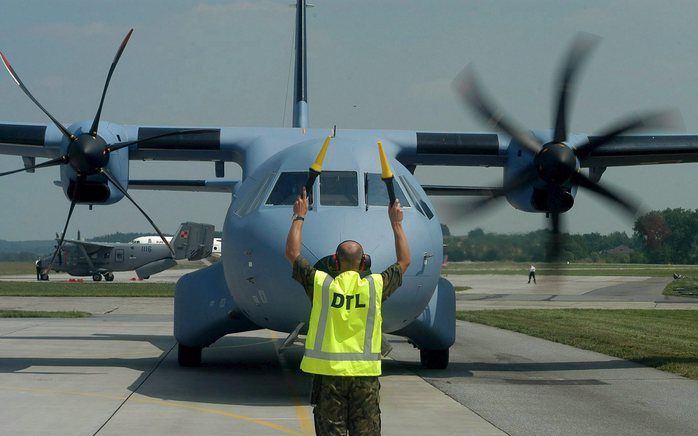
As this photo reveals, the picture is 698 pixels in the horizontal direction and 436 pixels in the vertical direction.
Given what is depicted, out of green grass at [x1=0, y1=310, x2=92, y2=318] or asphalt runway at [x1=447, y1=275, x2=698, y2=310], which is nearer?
green grass at [x1=0, y1=310, x2=92, y2=318]

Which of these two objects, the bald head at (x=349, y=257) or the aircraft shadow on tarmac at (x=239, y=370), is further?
the aircraft shadow on tarmac at (x=239, y=370)

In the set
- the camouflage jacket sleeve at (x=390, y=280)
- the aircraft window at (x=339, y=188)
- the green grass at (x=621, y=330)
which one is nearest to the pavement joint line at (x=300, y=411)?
the aircraft window at (x=339, y=188)

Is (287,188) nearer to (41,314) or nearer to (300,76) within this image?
(300,76)

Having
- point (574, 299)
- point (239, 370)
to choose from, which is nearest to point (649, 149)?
point (239, 370)

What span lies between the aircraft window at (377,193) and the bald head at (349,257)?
14.2 feet

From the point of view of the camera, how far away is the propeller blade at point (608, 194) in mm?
15532

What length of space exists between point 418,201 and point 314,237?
2211 mm

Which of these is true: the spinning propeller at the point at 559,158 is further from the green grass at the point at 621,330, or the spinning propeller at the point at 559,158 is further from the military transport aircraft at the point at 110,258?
the military transport aircraft at the point at 110,258

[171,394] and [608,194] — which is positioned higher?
[608,194]

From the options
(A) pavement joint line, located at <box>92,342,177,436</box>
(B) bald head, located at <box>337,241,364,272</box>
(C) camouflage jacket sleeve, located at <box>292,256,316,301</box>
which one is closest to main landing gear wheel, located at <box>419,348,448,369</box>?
(A) pavement joint line, located at <box>92,342,177,436</box>

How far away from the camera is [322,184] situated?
11.2 metres

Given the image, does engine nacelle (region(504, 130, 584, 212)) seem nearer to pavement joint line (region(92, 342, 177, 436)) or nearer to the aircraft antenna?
the aircraft antenna

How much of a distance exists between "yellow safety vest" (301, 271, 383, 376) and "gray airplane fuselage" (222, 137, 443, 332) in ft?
10.2

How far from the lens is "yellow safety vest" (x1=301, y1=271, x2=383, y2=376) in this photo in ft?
21.5
